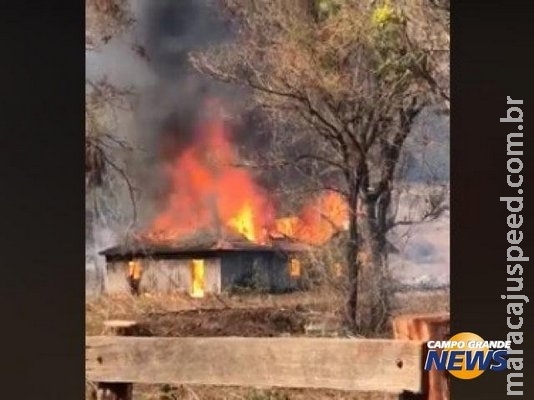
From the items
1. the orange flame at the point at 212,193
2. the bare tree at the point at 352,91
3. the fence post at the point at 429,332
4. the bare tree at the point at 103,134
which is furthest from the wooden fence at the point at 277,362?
the orange flame at the point at 212,193

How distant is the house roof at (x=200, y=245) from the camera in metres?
3.03

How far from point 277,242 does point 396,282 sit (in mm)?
432

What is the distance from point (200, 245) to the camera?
3078mm

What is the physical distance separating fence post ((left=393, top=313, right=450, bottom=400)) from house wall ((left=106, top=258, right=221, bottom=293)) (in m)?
0.65

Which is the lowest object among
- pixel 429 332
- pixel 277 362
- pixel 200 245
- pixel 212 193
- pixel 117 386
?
pixel 117 386

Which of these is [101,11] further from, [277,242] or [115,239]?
[277,242]

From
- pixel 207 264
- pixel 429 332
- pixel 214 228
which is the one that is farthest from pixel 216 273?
pixel 429 332

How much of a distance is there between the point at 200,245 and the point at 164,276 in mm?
169

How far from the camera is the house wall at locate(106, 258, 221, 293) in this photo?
3061 mm
